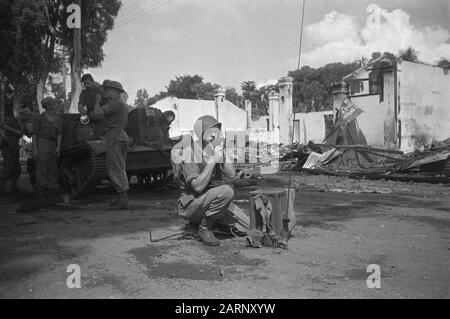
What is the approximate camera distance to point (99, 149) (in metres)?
7.99

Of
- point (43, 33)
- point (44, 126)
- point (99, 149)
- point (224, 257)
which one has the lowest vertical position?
point (224, 257)

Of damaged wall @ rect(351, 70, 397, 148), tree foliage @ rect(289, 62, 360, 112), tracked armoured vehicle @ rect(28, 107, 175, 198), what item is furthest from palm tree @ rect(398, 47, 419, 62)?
tracked armoured vehicle @ rect(28, 107, 175, 198)

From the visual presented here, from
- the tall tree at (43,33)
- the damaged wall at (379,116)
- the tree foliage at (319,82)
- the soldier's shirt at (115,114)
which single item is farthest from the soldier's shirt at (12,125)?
the tree foliage at (319,82)

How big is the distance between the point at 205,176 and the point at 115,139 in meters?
3.07

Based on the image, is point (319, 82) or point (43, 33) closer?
point (43, 33)

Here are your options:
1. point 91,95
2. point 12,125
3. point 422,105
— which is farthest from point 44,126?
point 422,105

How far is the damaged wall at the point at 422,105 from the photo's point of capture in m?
17.4

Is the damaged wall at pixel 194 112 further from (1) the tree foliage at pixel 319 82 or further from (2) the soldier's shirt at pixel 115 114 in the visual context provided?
(2) the soldier's shirt at pixel 115 114

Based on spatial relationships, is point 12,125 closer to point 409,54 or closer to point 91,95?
point 91,95

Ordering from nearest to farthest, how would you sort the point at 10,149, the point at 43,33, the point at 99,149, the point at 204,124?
the point at 204,124 < the point at 99,149 < the point at 10,149 < the point at 43,33

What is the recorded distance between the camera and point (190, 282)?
3457 mm

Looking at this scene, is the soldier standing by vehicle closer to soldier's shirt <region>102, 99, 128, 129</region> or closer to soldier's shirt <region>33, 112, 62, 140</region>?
soldier's shirt <region>33, 112, 62, 140</region>

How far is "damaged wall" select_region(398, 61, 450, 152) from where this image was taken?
17.4 metres

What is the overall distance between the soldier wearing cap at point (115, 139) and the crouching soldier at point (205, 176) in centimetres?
254
